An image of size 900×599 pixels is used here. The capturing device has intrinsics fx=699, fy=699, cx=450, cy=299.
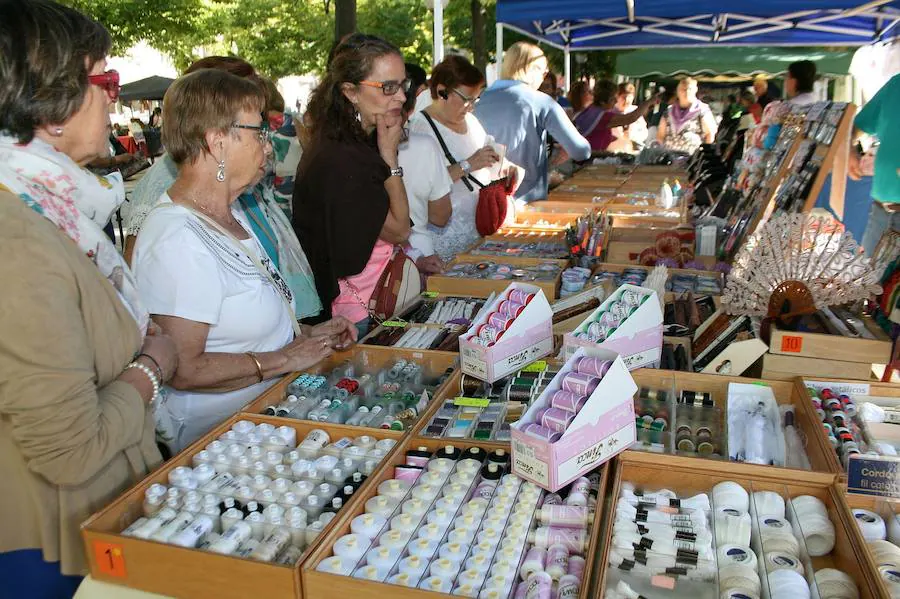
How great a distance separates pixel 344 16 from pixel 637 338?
8.85 metres

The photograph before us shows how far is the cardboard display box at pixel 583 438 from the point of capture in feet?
4.86

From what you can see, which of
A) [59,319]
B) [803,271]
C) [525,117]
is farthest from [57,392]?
[525,117]

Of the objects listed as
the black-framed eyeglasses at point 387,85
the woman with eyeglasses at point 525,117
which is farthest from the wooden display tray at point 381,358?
the woman with eyeglasses at point 525,117

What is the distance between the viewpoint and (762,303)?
2236mm

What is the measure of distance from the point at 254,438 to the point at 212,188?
0.73m

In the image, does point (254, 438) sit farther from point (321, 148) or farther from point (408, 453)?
point (321, 148)

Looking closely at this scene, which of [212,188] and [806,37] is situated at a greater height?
[806,37]

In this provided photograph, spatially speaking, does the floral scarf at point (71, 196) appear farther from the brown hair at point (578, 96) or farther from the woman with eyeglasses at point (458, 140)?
the brown hair at point (578, 96)

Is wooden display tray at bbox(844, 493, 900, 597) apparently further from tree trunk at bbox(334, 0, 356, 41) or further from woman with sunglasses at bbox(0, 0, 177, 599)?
tree trunk at bbox(334, 0, 356, 41)

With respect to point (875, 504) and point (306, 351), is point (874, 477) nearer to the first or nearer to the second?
point (875, 504)

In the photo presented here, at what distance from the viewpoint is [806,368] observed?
6.66 feet

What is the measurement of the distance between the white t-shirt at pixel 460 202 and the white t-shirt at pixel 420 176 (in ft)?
1.59

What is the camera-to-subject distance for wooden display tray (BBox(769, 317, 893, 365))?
1.96 m

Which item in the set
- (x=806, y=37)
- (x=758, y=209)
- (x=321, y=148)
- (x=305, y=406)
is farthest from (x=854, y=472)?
(x=806, y=37)
